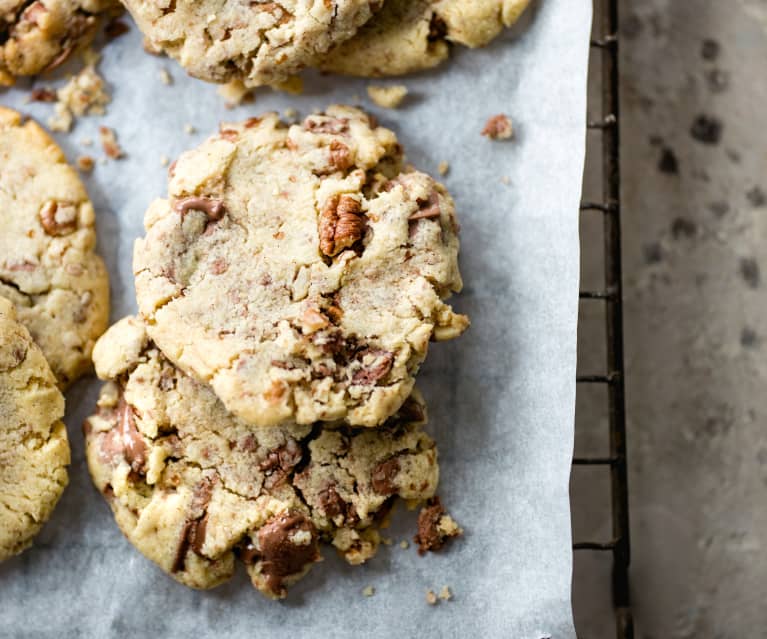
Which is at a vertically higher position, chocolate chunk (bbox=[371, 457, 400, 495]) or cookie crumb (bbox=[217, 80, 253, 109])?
cookie crumb (bbox=[217, 80, 253, 109])

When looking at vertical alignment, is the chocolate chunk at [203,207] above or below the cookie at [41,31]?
below

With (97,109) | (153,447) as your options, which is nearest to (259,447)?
(153,447)

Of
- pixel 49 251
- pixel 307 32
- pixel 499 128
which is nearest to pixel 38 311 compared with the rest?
pixel 49 251

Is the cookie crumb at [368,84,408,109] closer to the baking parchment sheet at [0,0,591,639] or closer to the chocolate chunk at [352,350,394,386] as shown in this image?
the baking parchment sheet at [0,0,591,639]

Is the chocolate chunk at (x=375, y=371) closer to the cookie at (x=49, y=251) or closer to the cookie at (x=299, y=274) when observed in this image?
the cookie at (x=299, y=274)

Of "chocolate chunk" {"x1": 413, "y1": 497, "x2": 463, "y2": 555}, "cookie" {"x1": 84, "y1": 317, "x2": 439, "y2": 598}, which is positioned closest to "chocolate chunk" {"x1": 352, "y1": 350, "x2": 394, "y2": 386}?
"cookie" {"x1": 84, "y1": 317, "x2": 439, "y2": 598}

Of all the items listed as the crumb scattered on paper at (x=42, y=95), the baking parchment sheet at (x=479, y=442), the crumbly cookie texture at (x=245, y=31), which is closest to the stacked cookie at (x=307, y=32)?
the crumbly cookie texture at (x=245, y=31)
